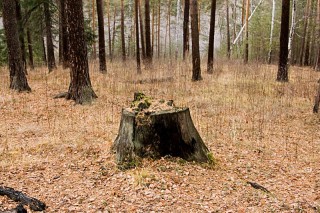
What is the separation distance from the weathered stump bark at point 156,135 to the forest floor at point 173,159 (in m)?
0.20

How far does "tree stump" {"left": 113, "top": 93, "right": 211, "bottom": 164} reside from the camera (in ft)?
16.0

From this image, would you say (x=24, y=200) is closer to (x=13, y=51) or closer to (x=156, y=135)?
(x=156, y=135)

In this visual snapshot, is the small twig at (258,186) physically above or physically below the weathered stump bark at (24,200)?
below

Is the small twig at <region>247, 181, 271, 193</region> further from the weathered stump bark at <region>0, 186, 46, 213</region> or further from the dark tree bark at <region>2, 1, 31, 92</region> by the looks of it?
the dark tree bark at <region>2, 1, 31, 92</region>

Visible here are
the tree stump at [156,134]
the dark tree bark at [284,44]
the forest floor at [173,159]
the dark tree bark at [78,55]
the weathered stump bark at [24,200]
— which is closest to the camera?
the weathered stump bark at [24,200]

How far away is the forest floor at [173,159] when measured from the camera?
4039 millimetres

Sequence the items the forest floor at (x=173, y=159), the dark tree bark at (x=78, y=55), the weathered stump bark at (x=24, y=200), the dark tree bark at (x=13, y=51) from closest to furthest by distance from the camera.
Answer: the weathered stump bark at (x=24, y=200) → the forest floor at (x=173, y=159) → the dark tree bark at (x=78, y=55) → the dark tree bark at (x=13, y=51)

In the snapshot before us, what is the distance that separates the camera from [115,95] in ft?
33.0

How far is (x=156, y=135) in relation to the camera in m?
4.89

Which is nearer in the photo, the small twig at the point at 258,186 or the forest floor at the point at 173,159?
the forest floor at the point at 173,159

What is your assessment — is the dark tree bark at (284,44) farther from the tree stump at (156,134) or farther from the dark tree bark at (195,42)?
the tree stump at (156,134)

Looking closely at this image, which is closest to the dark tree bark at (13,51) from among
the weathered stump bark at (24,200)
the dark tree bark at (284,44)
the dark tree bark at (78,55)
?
the dark tree bark at (78,55)

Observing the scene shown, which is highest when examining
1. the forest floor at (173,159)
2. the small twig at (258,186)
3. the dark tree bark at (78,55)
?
the dark tree bark at (78,55)

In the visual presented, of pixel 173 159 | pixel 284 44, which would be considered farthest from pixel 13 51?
pixel 284 44
